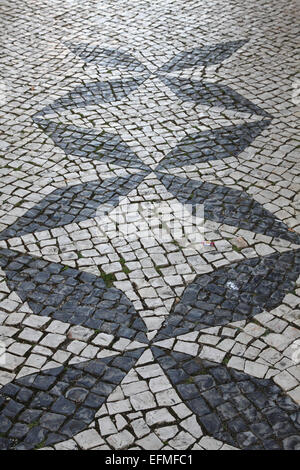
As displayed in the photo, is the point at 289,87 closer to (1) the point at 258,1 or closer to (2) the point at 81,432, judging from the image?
(1) the point at 258,1

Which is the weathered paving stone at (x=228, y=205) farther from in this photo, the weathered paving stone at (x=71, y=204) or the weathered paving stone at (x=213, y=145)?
the weathered paving stone at (x=71, y=204)

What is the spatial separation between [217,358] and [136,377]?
0.62 m

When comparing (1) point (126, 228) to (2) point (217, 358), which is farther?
(1) point (126, 228)

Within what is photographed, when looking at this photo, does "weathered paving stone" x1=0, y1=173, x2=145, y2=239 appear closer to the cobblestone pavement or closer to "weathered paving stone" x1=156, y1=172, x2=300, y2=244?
the cobblestone pavement

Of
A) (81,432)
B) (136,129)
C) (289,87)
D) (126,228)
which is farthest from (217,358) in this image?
(289,87)

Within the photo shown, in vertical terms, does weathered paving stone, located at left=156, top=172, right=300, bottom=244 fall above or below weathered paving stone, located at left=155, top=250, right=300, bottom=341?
above

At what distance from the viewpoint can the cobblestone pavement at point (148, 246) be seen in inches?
153

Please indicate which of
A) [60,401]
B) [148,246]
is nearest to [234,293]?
[148,246]

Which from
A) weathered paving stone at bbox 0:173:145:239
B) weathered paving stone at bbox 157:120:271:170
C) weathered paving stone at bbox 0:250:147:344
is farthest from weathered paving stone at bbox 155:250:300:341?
weathered paving stone at bbox 157:120:271:170

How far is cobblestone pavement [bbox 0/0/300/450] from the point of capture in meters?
3.88

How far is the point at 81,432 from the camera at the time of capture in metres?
3.73
